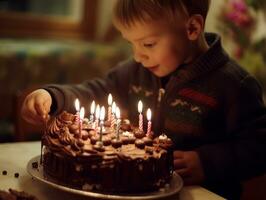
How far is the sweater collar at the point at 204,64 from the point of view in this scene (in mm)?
1688

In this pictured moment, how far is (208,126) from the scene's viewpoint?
1661 millimetres

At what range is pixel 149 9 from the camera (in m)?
1.56

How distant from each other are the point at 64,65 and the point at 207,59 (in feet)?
7.97

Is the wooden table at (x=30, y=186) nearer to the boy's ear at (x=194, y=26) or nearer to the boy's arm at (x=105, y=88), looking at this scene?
the boy's arm at (x=105, y=88)

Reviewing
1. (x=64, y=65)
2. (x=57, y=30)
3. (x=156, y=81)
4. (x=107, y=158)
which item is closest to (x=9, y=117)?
(x=64, y=65)

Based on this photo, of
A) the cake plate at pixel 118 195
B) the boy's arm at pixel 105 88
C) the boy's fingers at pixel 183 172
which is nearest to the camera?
the cake plate at pixel 118 195

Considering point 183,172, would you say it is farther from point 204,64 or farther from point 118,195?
point 204,64

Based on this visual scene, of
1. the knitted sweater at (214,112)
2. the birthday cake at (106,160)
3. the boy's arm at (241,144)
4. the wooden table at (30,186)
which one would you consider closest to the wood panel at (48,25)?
the knitted sweater at (214,112)

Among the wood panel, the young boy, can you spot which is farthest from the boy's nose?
the wood panel

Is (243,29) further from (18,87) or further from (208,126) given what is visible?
(18,87)

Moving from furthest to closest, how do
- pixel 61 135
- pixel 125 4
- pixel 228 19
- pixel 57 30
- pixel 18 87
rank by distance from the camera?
pixel 57 30 < pixel 18 87 < pixel 228 19 < pixel 125 4 < pixel 61 135

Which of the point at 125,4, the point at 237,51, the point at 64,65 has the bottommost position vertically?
the point at 64,65

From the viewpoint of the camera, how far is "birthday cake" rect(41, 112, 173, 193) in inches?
47.3

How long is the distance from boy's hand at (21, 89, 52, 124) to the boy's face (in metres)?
0.32
